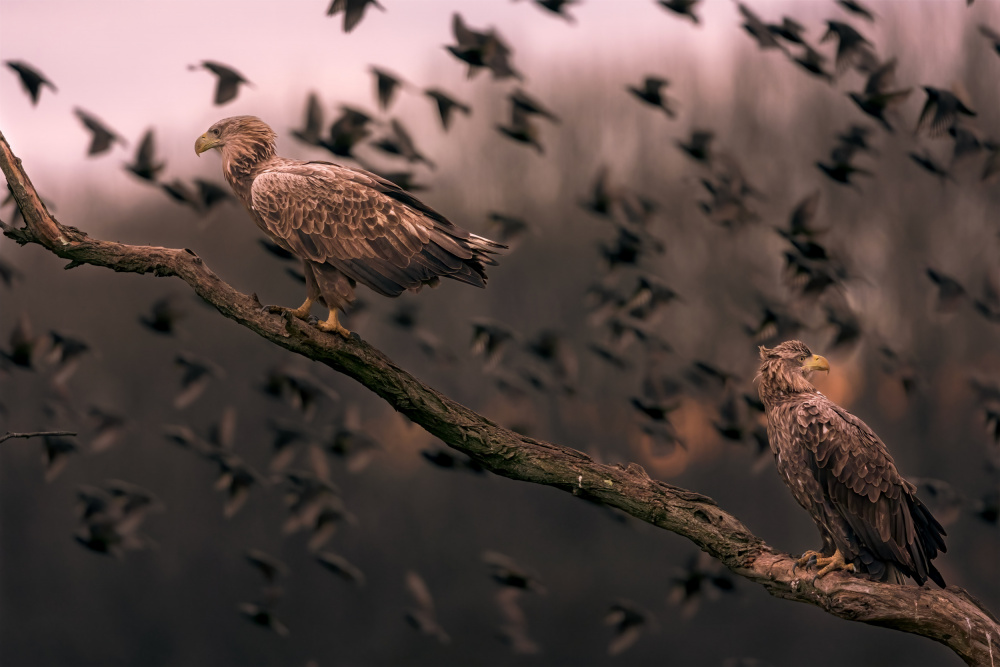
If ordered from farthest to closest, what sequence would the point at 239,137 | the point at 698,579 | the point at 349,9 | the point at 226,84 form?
the point at 698,579 < the point at 226,84 < the point at 349,9 < the point at 239,137

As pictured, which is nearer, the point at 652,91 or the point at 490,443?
the point at 490,443

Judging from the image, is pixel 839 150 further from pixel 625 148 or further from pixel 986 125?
pixel 986 125

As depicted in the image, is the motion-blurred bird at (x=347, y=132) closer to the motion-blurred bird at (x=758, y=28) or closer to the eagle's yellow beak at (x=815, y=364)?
the motion-blurred bird at (x=758, y=28)

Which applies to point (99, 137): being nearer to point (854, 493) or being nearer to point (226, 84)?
point (226, 84)

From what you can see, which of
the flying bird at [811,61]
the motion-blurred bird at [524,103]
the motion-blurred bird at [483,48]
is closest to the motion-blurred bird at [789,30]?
the flying bird at [811,61]

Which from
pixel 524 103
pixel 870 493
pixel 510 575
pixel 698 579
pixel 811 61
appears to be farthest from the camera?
pixel 698 579

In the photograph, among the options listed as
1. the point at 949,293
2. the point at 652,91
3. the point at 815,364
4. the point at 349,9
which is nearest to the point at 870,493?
the point at 815,364

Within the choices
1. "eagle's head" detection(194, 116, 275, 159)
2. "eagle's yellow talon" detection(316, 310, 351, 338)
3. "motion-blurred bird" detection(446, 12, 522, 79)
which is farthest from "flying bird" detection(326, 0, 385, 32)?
"eagle's yellow talon" detection(316, 310, 351, 338)

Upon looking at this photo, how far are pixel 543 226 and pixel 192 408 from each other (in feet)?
22.0

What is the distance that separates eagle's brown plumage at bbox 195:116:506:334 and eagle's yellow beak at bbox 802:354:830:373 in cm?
196

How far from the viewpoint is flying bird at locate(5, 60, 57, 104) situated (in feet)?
24.9

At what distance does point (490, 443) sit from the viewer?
469 centimetres

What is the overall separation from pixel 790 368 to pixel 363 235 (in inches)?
104

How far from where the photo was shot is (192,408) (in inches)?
548
